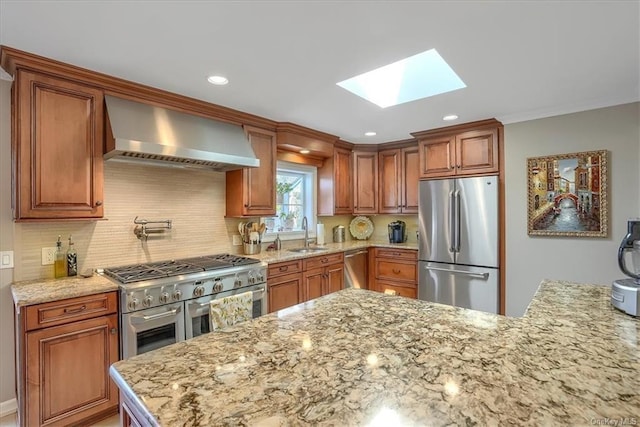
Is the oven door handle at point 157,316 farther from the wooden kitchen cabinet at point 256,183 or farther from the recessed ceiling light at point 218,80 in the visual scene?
the recessed ceiling light at point 218,80

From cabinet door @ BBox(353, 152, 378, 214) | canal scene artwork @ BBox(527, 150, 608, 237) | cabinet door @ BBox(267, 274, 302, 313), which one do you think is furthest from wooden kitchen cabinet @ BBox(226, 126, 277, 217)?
canal scene artwork @ BBox(527, 150, 608, 237)

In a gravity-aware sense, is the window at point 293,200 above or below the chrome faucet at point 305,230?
above

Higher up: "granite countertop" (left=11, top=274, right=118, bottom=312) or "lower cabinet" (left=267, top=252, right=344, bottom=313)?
"granite countertop" (left=11, top=274, right=118, bottom=312)

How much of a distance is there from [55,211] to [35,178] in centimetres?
23

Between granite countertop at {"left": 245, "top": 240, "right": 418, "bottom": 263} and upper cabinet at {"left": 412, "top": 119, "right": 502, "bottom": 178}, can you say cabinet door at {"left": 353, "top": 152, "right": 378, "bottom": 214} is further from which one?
upper cabinet at {"left": 412, "top": 119, "right": 502, "bottom": 178}

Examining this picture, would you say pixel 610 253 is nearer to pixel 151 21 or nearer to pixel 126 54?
pixel 151 21

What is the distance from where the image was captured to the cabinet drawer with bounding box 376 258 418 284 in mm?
3984

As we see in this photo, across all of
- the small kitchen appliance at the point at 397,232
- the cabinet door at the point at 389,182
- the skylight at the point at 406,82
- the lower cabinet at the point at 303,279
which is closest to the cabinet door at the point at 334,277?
the lower cabinet at the point at 303,279

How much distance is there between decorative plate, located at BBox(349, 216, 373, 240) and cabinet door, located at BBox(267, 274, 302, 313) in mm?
1818

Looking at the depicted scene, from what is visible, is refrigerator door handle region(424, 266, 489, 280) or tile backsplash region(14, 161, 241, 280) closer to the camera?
tile backsplash region(14, 161, 241, 280)

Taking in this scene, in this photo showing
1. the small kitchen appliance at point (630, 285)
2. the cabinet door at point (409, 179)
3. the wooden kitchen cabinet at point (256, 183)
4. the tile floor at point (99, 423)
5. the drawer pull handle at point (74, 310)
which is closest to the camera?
the small kitchen appliance at point (630, 285)

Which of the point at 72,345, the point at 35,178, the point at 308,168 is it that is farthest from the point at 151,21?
the point at 308,168

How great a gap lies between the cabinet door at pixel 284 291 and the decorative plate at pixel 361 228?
182 cm

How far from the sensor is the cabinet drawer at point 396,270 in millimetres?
3984
